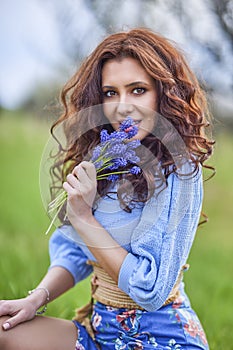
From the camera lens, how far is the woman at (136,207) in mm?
1626

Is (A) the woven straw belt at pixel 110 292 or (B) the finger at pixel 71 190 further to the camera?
(A) the woven straw belt at pixel 110 292

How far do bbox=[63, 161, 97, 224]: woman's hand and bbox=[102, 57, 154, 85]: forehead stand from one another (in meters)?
0.28

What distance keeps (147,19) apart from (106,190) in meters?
1.75

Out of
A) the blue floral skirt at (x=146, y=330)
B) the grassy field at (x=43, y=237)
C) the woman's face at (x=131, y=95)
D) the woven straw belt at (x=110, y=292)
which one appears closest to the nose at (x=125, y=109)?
the woman's face at (x=131, y=95)

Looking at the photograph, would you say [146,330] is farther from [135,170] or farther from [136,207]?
[135,170]

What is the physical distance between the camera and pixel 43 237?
13.5ft

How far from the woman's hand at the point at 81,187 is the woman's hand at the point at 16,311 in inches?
12.2

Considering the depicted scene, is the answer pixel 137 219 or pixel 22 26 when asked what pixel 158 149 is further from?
pixel 22 26

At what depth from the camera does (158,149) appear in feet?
5.60

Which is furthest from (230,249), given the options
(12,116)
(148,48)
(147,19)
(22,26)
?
(12,116)

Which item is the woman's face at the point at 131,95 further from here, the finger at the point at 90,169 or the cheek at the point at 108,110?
the finger at the point at 90,169

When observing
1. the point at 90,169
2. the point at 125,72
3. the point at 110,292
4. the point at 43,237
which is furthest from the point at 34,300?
the point at 43,237

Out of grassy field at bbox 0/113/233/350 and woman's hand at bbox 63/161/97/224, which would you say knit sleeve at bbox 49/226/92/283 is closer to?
woman's hand at bbox 63/161/97/224

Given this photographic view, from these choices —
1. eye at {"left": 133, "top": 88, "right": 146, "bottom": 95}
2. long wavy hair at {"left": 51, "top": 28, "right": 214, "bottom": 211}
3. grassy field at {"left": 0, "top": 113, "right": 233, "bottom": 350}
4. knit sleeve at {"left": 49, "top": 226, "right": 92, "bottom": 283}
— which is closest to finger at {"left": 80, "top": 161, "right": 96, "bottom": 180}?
long wavy hair at {"left": 51, "top": 28, "right": 214, "bottom": 211}
